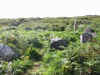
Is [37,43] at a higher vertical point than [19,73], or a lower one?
higher

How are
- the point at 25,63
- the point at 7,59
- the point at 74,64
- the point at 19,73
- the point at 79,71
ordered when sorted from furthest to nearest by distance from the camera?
the point at 7,59
the point at 25,63
the point at 19,73
the point at 74,64
the point at 79,71

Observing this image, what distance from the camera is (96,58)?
6.43m

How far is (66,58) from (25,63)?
2310 millimetres

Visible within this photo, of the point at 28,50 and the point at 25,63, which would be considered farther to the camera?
the point at 28,50

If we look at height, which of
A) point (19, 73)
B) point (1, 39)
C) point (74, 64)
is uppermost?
point (1, 39)

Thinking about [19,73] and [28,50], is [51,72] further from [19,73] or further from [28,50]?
[28,50]

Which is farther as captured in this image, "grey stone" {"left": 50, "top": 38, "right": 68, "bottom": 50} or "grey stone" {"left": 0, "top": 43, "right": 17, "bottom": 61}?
"grey stone" {"left": 50, "top": 38, "right": 68, "bottom": 50}

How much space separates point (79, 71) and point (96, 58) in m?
1.10

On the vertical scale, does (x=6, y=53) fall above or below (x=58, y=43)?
below

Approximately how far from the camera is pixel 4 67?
7051 mm

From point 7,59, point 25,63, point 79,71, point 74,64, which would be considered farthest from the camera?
point 7,59

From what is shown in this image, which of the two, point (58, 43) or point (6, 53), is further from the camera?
point (58, 43)

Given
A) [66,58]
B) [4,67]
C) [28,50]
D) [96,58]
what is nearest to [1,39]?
[28,50]

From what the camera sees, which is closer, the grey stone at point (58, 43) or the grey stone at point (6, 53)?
the grey stone at point (6, 53)
